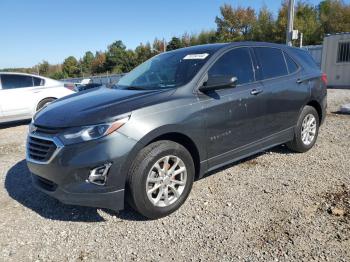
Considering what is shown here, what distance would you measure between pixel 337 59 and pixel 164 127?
1458cm

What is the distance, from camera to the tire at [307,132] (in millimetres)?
4918

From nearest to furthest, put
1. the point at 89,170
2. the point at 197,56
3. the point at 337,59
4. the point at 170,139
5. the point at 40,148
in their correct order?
the point at 89,170 < the point at 40,148 < the point at 170,139 < the point at 197,56 < the point at 337,59

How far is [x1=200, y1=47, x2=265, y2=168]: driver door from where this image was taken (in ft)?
12.0

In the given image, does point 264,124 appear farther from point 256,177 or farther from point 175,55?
point 175,55

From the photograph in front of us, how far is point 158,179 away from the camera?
10.7 ft

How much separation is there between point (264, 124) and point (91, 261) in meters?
2.73

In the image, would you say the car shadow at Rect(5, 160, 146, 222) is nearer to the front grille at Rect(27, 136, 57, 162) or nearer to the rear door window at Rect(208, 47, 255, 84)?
the front grille at Rect(27, 136, 57, 162)

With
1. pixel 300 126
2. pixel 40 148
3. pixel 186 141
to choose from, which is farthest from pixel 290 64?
pixel 40 148

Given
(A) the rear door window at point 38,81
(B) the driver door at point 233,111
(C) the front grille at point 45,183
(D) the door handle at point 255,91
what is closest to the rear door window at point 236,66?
(B) the driver door at point 233,111

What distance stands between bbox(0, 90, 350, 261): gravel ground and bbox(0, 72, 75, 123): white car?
13.8 ft

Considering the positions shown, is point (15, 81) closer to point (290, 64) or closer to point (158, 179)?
point (158, 179)

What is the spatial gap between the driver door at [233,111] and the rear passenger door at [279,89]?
0.17 m

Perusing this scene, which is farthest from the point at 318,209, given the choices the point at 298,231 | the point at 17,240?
the point at 17,240

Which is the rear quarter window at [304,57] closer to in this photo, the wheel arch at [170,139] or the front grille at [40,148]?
the wheel arch at [170,139]
